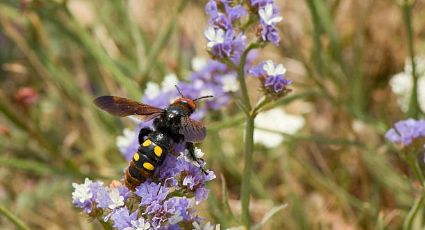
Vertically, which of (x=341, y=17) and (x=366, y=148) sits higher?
(x=341, y=17)

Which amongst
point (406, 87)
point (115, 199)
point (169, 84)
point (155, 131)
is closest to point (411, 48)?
point (406, 87)

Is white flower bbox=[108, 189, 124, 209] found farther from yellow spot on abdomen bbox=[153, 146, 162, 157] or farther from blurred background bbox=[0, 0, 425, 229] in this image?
blurred background bbox=[0, 0, 425, 229]

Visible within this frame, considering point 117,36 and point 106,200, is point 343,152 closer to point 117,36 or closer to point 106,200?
point 117,36

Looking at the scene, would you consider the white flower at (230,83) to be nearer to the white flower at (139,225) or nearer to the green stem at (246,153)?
the green stem at (246,153)

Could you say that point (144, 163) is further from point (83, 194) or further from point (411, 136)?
point (411, 136)

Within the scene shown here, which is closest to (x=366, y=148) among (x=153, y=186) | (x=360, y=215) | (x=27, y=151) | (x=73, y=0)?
(x=360, y=215)
